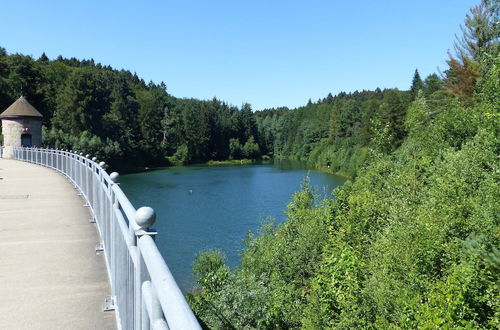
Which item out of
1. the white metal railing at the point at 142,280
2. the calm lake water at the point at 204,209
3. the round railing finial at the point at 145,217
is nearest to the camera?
the white metal railing at the point at 142,280

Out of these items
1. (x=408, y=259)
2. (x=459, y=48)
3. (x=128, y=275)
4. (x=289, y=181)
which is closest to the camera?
(x=128, y=275)

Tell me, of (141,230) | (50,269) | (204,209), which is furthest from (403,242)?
(204,209)

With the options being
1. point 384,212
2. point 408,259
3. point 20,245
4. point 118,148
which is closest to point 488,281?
point 408,259

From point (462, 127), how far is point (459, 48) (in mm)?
10627

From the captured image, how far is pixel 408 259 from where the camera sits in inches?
734

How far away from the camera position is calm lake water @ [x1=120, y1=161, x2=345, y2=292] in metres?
27.4

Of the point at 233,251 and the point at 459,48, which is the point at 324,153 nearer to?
the point at 459,48

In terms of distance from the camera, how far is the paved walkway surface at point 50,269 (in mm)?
3734

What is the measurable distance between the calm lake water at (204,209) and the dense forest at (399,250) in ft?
9.54

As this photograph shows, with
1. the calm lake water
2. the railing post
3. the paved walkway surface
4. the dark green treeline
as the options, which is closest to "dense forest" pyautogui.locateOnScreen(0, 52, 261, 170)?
the dark green treeline

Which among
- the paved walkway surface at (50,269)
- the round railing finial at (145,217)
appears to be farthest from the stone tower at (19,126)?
the round railing finial at (145,217)

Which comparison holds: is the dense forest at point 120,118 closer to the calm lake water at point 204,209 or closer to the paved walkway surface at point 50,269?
the calm lake water at point 204,209

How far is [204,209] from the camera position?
3978 cm

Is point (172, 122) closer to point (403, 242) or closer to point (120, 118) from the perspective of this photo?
point (120, 118)
